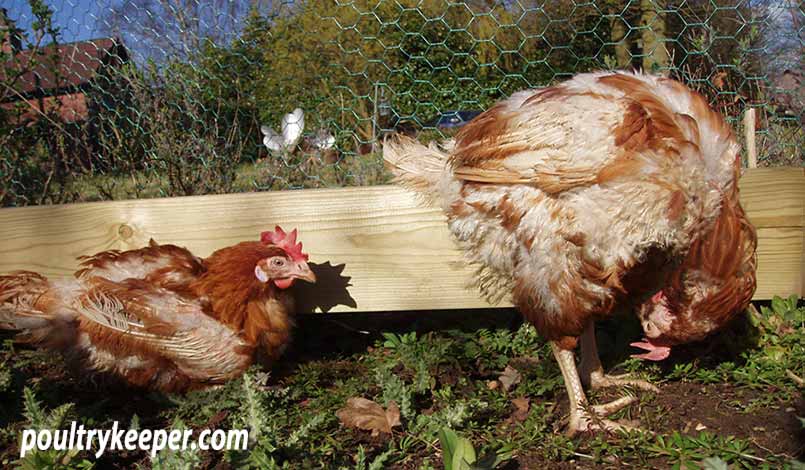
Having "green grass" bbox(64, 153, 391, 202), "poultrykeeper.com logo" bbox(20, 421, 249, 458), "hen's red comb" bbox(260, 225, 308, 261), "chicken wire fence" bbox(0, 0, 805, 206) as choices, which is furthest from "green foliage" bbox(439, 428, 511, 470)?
"green grass" bbox(64, 153, 391, 202)

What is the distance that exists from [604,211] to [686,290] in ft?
1.71

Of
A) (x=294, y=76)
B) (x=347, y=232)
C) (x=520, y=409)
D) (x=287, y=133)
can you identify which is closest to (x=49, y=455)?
(x=347, y=232)

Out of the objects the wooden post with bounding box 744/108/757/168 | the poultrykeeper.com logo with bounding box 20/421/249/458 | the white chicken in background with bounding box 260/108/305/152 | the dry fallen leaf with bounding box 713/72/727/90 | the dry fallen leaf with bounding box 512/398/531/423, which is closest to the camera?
the poultrykeeper.com logo with bounding box 20/421/249/458

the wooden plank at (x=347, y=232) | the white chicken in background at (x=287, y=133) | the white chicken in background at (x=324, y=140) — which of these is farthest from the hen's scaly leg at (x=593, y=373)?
the white chicken in background at (x=287, y=133)

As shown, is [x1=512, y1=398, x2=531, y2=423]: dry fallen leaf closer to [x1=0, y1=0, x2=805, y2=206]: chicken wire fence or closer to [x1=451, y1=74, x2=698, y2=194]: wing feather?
[x1=451, y1=74, x2=698, y2=194]: wing feather

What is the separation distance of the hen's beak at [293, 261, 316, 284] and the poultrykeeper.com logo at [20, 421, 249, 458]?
0.67 m

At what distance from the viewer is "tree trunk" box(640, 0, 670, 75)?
2.95m

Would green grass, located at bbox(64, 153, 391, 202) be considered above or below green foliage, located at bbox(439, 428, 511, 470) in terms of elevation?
above

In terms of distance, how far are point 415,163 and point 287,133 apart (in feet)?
4.17

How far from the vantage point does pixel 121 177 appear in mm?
3541

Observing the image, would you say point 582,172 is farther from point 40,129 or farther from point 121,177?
point 40,129

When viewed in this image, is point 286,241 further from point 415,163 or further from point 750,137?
point 750,137

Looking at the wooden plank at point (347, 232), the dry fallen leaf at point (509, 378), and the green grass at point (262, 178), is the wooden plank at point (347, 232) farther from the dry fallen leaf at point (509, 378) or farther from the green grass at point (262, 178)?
the green grass at point (262, 178)

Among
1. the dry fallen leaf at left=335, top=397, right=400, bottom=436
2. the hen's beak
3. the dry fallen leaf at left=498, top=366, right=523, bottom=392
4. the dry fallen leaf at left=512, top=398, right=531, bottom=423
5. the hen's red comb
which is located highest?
the hen's red comb
